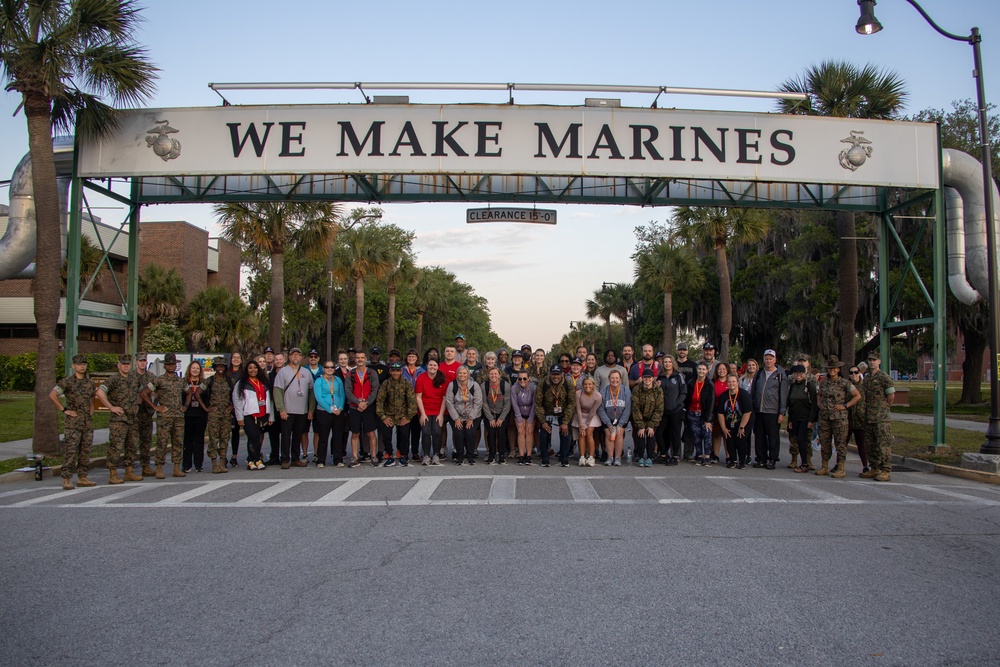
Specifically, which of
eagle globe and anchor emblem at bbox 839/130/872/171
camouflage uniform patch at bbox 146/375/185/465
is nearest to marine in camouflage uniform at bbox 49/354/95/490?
camouflage uniform patch at bbox 146/375/185/465

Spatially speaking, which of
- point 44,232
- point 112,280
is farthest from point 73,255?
point 112,280

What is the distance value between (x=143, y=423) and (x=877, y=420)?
1097 cm

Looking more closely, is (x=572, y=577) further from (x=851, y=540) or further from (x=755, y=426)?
(x=755, y=426)

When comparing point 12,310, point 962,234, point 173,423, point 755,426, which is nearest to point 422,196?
point 173,423

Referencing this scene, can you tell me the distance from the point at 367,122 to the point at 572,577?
11.7m

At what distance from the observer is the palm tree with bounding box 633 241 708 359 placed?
41062mm

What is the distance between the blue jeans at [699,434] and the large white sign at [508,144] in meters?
5.12

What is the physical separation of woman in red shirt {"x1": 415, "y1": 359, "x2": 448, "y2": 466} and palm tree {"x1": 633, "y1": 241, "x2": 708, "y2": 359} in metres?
30.1

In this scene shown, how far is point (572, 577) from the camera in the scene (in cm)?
564

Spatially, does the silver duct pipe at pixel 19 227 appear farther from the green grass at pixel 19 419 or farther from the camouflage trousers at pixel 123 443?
the camouflage trousers at pixel 123 443

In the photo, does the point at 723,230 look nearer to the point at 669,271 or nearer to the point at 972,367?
the point at 669,271

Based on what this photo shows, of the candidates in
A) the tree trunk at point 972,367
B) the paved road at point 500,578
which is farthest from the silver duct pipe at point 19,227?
the tree trunk at point 972,367

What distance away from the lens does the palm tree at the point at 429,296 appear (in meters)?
57.7

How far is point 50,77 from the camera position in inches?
526
